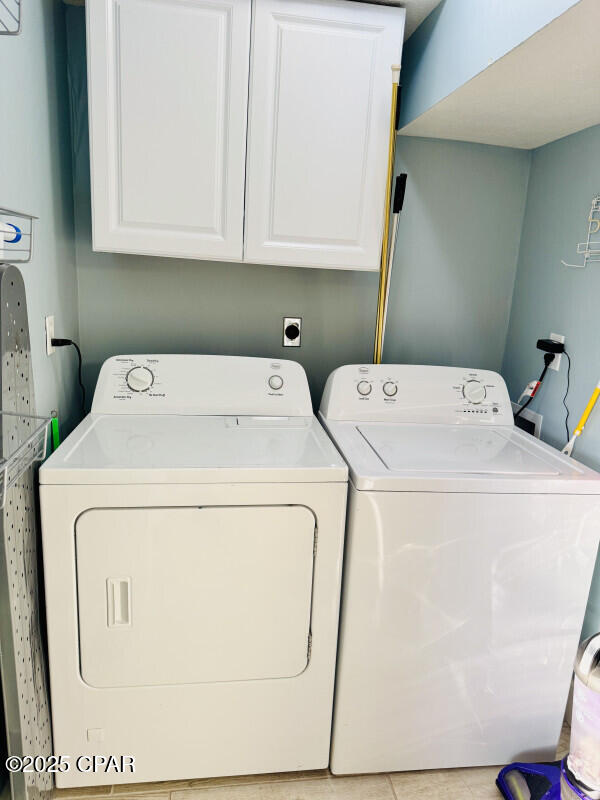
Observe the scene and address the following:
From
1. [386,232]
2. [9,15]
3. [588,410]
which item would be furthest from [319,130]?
[588,410]

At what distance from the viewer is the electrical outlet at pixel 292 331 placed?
7.15 feet

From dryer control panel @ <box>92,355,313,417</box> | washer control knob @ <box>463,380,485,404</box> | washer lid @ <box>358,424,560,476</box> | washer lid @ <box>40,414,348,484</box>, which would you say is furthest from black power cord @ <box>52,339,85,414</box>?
washer control knob @ <box>463,380,485,404</box>

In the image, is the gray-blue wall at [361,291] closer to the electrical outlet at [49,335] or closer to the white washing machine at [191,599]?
the electrical outlet at [49,335]

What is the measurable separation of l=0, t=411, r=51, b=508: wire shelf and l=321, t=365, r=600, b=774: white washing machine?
788mm

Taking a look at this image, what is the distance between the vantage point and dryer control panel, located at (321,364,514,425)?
195cm

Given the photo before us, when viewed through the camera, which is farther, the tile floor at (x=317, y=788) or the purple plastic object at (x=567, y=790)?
the tile floor at (x=317, y=788)

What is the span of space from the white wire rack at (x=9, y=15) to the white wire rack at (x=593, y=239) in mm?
1656

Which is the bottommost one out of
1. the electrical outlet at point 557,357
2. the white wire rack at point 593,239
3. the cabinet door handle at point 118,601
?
the cabinet door handle at point 118,601

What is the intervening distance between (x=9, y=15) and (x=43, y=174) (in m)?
0.39

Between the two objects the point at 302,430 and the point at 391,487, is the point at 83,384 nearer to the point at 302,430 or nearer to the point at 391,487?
the point at 302,430

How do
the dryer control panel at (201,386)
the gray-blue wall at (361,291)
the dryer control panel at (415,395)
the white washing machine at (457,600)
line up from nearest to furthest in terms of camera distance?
the white washing machine at (457,600) < the dryer control panel at (201,386) < the dryer control panel at (415,395) < the gray-blue wall at (361,291)

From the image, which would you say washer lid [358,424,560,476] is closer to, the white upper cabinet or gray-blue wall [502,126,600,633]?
gray-blue wall [502,126,600,633]

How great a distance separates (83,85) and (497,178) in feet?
5.00

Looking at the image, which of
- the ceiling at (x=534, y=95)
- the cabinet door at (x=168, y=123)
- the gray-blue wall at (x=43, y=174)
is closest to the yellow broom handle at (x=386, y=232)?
the ceiling at (x=534, y=95)
